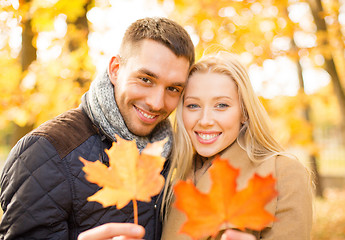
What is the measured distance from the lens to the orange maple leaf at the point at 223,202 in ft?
2.37

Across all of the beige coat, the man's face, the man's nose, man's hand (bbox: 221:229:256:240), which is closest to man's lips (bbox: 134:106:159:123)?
the man's face

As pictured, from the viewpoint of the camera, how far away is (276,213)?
1.61 meters

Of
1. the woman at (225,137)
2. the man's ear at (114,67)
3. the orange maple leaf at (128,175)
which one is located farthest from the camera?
the man's ear at (114,67)

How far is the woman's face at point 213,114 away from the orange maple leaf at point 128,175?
1.08m

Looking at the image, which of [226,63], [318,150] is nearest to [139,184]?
[226,63]

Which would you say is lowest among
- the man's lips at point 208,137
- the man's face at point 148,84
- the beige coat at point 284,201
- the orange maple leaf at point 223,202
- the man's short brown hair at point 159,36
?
the beige coat at point 284,201

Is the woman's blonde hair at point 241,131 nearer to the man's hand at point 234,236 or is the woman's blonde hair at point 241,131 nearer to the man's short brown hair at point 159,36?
the man's short brown hair at point 159,36

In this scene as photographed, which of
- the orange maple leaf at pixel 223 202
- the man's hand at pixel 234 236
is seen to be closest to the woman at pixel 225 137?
the man's hand at pixel 234 236

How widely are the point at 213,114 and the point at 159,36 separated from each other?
652 millimetres

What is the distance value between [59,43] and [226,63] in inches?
111

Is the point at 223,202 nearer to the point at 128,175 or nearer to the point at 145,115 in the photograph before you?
the point at 128,175

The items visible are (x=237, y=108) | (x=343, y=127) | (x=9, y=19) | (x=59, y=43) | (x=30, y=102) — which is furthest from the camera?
(x=343, y=127)

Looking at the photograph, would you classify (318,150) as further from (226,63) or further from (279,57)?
(226,63)

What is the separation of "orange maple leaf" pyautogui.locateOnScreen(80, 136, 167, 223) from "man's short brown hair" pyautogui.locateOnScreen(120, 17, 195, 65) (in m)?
1.30
